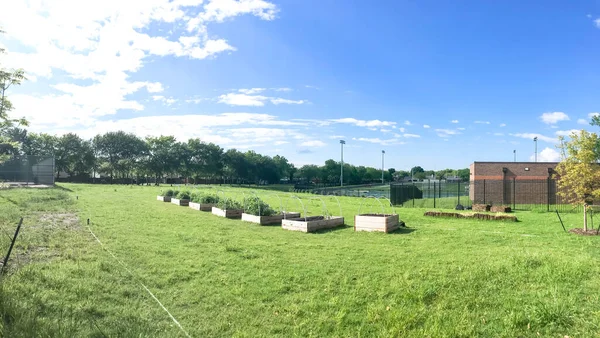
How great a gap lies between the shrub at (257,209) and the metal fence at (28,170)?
3631cm

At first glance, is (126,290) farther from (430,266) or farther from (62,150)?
(62,150)

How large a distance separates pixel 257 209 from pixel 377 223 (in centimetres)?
573

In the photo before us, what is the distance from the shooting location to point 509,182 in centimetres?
3212

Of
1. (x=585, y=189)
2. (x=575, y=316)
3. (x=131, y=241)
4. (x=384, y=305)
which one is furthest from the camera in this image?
(x=585, y=189)

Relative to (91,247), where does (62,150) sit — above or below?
above

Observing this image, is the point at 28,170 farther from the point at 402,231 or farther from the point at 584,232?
the point at 584,232

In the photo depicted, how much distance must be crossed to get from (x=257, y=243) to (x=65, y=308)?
5.86 metres

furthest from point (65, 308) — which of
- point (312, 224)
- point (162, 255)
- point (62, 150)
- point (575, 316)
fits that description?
point (62, 150)

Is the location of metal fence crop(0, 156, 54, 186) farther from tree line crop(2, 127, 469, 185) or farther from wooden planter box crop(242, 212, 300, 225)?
wooden planter box crop(242, 212, 300, 225)

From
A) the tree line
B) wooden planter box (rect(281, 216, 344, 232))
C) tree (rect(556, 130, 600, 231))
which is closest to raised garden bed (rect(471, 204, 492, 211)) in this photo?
tree (rect(556, 130, 600, 231))

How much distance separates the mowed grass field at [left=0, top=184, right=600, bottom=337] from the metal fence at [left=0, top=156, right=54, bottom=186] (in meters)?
38.9

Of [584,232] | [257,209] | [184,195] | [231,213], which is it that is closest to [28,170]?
[184,195]

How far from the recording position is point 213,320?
214 inches

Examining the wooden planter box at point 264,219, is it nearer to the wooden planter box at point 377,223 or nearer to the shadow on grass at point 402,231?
the wooden planter box at point 377,223
